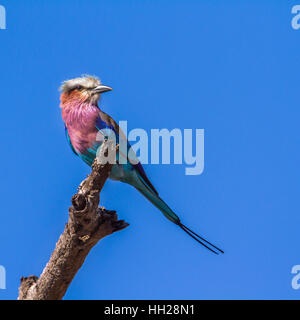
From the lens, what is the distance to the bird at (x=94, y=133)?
218 inches

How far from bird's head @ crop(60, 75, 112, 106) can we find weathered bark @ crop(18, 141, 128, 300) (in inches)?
77.3

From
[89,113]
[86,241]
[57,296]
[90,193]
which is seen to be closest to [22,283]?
[57,296]

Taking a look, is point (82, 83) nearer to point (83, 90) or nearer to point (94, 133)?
point (83, 90)

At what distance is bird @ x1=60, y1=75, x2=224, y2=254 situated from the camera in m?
5.53

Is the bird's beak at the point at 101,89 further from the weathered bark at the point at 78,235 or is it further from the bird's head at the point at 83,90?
the weathered bark at the point at 78,235

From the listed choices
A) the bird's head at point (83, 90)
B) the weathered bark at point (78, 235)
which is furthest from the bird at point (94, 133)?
the weathered bark at point (78, 235)

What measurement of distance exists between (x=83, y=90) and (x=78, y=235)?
8.00 feet

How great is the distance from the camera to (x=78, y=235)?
399cm

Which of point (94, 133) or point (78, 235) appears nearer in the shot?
A: point (78, 235)

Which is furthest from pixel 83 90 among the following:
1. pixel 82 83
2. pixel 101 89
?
pixel 101 89

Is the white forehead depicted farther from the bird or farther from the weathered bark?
the weathered bark

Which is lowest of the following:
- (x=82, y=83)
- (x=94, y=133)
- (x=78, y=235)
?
(x=78, y=235)

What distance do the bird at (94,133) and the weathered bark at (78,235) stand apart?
142 centimetres

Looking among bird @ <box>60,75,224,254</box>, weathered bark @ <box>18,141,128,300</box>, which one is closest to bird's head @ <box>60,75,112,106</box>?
bird @ <box>60,75,224,254</box>
